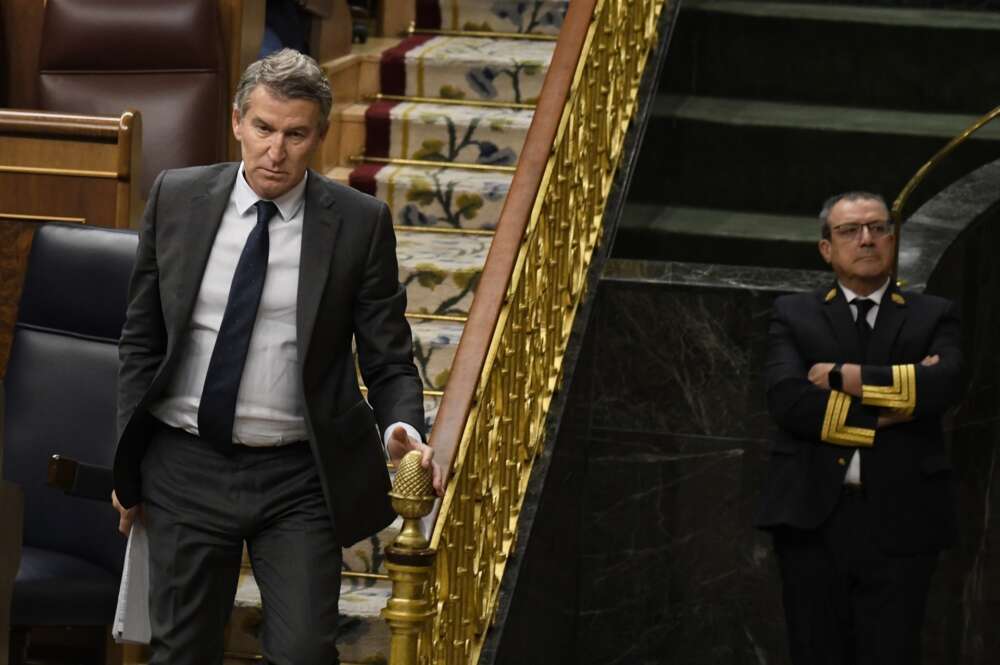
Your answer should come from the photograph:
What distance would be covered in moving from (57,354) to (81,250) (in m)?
0.24

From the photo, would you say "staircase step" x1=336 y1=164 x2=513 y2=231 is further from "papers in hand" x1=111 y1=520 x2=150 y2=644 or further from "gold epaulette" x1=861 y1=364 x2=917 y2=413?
"papers in hand" x1=111 y1=520 x2=150 y2=644

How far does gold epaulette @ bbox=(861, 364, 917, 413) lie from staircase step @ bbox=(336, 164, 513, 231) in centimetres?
165

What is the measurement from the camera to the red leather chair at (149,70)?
17.7ft

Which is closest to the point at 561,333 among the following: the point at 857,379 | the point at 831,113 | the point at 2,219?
the point at 857,379

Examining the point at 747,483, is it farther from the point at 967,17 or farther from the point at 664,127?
the point at 967,17

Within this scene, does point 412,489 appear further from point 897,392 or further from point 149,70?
point 149,70

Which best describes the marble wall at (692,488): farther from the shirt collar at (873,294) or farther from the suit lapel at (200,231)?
the suit lapel at (200,231)

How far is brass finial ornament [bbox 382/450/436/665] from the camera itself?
11.5 ft

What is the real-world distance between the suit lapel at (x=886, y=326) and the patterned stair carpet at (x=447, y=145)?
120 cm

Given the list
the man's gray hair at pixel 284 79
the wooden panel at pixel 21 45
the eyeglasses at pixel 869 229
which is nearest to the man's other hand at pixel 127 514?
the man's gray hair at pixel 284 79

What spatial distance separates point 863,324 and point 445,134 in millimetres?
1916

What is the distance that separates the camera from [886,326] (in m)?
4.94

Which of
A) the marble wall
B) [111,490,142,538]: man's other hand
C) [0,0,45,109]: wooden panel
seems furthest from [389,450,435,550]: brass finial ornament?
[0,0,45,109]: wooden panel

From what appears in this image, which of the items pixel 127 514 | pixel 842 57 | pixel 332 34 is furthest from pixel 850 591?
pixel 842 57
